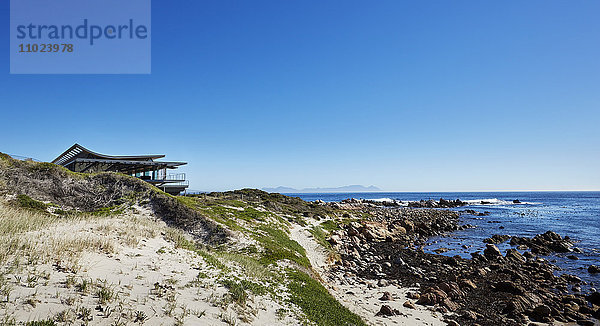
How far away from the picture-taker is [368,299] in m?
15.6

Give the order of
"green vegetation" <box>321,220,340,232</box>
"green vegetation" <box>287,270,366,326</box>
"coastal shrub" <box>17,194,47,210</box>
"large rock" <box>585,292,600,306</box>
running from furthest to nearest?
"green vegetation" <box>321,220,340,232</box>, "coastal shrub" <box>17,194,47,210</box>, "large rock" <box>585,292,600,306</box>, "green vegetation" <box>287,270,366,326</box>

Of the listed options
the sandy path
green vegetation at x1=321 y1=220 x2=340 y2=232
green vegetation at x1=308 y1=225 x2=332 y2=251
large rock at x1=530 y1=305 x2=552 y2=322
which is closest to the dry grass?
the sandy path

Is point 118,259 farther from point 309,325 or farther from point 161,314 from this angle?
point 309,325

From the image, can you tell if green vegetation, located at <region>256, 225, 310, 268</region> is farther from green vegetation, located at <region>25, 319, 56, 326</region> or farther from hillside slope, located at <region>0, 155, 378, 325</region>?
green vegetation, located at <region>25, 319, 56, 326</region>

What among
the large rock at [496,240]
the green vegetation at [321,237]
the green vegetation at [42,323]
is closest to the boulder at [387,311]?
the green vegetation at [321,237]

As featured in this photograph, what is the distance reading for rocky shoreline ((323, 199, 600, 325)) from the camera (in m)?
14.6

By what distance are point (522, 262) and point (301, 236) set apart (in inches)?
831

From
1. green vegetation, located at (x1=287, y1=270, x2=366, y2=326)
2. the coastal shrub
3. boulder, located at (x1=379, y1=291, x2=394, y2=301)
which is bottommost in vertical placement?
boulder, located at (x1=379, y1=291, x2=394, y2=301)

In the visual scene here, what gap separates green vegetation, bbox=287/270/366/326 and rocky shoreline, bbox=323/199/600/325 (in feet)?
10.6

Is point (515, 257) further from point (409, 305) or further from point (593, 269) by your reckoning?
point (409, 305)

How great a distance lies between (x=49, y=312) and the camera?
6.30 m

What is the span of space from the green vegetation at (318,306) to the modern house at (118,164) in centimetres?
3865

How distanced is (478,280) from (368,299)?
406 inches

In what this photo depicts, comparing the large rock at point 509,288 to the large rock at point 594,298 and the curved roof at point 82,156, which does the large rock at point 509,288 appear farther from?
the curved roof at point 82,156
